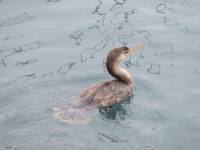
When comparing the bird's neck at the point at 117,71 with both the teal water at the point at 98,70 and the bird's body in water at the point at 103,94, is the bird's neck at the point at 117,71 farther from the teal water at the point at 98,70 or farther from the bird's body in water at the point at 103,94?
the teal water at the point at 98,70

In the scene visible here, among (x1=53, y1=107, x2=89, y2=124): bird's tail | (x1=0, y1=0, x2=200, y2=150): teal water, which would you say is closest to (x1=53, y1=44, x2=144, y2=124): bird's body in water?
(x1=53, y1=107, x2=89, y2=124): bird's tail

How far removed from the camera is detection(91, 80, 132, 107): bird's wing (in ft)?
28.5

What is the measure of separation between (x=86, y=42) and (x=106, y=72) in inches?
51.1

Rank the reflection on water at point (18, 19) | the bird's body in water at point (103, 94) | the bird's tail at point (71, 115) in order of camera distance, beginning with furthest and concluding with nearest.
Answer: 1. the reflection on water at point (18, 19)
2. the bird's body in water at point (103, 94)
3. the bird's tail at point (71, 115)

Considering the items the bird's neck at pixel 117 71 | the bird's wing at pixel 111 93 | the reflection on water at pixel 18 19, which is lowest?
the bird's wing at pixel 111 93

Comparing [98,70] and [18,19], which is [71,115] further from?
[18,19]

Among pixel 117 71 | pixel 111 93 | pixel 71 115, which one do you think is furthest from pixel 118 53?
pixel 71 115

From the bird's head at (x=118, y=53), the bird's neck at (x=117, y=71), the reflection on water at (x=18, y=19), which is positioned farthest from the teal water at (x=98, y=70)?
the bird's head at (x=118, y=53)

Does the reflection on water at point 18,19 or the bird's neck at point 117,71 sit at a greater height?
the reflection on water at point 18,19

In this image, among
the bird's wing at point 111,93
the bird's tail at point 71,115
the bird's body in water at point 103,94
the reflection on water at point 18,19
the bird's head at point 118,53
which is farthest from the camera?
the reflection on water at point 18,19

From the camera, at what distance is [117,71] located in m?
9.36

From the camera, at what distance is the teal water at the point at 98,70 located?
25.7 ft

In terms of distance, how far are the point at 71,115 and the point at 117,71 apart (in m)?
1.63

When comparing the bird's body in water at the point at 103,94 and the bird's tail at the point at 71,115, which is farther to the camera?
the bird's body in water at the point at 103,94
